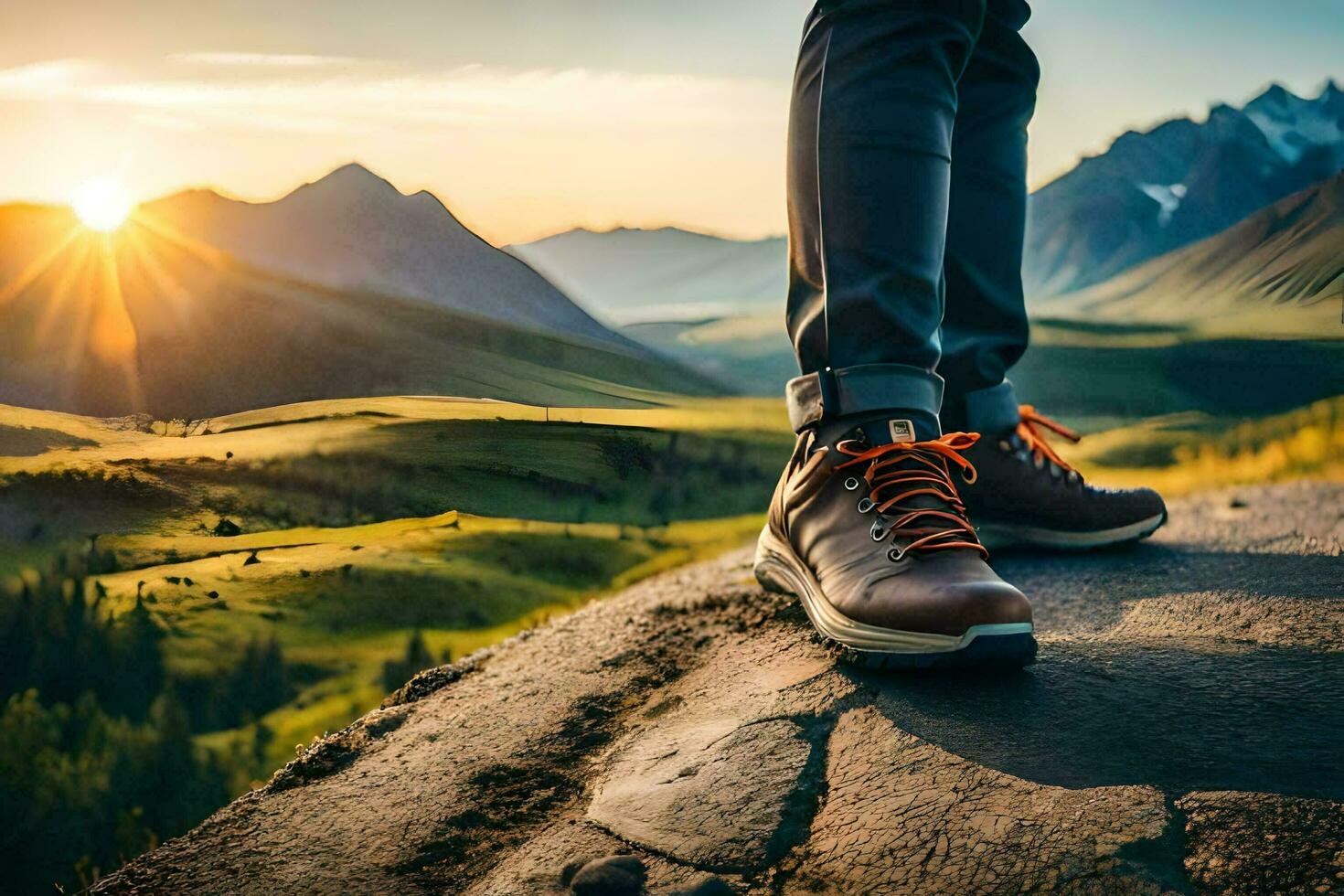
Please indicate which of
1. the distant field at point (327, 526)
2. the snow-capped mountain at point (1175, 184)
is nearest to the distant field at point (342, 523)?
the distant field at point (327, 526)

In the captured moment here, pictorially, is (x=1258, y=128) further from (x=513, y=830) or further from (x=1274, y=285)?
(x=513, y=830)

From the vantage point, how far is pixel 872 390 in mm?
1385

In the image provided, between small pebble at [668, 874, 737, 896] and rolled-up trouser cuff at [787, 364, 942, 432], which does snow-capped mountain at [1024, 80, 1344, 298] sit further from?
small pebble at [668, 874, 737, 896]

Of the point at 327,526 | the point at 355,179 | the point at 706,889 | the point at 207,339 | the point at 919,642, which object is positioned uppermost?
the point at 355,179

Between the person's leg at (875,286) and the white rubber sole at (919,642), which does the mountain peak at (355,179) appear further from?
the white rubber sole at (919,642)

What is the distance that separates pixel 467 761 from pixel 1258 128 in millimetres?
4244

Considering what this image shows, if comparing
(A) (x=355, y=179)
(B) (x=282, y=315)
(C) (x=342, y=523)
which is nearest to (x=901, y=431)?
(C) (x=342, y=523)

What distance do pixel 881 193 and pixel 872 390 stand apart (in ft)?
0.96

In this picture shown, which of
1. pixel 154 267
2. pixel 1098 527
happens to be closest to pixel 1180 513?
pixel 1098 527

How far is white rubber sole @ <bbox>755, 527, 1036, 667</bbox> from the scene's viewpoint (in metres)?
Answer: 1.17

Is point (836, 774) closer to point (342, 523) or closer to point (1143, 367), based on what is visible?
point (342, 523)

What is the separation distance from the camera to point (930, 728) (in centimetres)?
108

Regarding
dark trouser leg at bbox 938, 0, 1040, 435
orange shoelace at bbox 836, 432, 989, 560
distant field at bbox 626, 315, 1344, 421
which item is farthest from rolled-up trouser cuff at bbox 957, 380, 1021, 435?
distant field at bbox 626, 315, 1344, 421

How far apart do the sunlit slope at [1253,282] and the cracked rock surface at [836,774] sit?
2.09m
